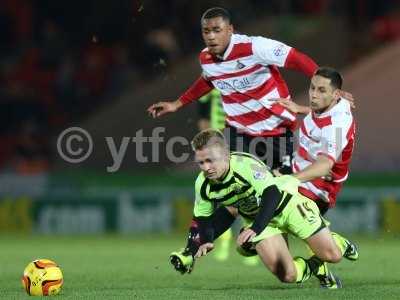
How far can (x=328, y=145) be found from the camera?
7941 mm

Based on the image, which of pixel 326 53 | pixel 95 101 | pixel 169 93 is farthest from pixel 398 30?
pixel 95 101

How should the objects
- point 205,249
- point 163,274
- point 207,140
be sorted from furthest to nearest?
point 163,274 → point 207,140 → point 205,249

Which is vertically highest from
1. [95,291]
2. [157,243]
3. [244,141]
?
[244,141]

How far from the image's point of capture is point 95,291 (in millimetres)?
7805

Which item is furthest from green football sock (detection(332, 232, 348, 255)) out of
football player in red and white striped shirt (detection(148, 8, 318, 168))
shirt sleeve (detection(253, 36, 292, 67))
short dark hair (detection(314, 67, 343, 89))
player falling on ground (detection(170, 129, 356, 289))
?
shirt sleeve (detection(253, 36, 292, 67))

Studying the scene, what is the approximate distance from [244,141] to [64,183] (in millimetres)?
6805

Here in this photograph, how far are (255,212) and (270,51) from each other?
1554mm

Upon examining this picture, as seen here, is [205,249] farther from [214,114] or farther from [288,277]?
[214,114]

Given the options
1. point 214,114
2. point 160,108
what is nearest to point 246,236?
point 160,108

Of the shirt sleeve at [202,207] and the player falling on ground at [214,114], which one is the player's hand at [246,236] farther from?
the player falling on ground at [214,114]

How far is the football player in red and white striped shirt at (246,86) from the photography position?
8914 millimetres

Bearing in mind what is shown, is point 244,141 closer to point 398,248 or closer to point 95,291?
point 95,291

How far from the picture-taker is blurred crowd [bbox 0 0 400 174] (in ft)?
56.6

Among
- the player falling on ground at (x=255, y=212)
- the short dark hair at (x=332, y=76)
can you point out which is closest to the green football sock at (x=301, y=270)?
the player falling on ground at (x=255, y=212)
